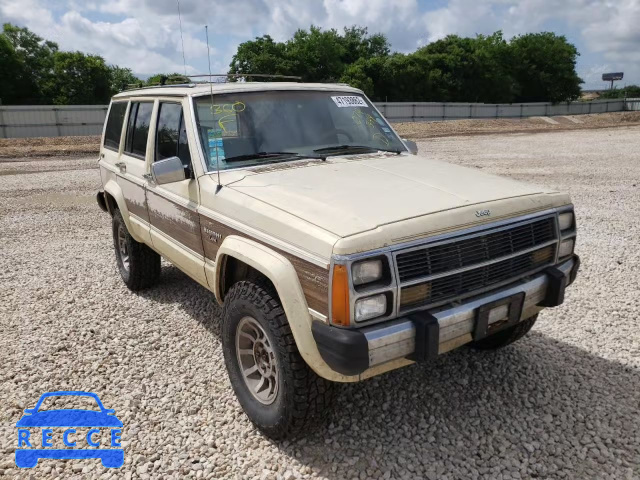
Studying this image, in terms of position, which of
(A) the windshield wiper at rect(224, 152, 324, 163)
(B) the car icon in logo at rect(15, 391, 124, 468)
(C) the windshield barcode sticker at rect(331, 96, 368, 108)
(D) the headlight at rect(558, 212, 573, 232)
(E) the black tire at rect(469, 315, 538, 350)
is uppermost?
(C) the windshield barcode sticker at rect(331, 96, 368, 108)

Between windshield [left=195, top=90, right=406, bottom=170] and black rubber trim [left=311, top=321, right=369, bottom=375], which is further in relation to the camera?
windshield [left=195, top=90, right=406, bottom=170]

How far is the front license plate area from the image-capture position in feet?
8.75

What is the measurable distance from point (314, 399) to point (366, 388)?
86 cm

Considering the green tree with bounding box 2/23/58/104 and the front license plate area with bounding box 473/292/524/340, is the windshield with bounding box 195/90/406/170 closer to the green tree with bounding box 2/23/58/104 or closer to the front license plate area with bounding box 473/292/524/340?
the front license plate area with bounding box 473/292/524/340

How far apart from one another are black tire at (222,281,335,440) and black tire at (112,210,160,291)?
2505 millimetres

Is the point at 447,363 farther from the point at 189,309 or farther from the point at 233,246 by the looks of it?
the point at 189,309

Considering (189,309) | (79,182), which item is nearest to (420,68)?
(79,182)

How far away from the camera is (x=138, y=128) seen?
4711mm

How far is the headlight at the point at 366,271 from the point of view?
7.76 ft

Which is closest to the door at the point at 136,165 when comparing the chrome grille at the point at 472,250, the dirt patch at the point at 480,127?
the chrome grille at the point at 472,250

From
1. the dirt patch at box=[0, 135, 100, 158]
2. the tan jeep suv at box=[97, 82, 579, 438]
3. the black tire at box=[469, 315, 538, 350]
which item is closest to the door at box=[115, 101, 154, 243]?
the tan jeep suv at box=[97, 82, 579, 438]

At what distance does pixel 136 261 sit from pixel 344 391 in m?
2.81

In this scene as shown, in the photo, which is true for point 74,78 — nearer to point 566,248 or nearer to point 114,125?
point 114,125

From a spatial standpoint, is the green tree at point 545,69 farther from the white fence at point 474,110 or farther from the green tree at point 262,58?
the green tree at point 262,58
